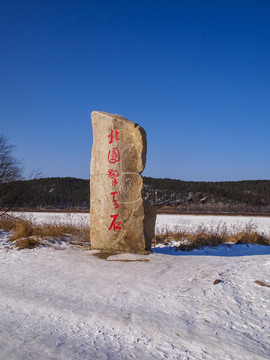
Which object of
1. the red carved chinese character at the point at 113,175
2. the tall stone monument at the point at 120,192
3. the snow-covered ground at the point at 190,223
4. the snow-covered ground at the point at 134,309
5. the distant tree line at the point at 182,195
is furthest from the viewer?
the distant tree line at the point at 182,195

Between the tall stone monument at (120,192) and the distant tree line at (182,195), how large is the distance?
25.6 metres

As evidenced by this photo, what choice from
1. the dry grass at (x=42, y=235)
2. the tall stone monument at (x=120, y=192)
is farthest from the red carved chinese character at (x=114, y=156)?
the dry grass at (x=42, y=235)

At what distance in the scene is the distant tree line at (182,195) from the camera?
35250 millimetres

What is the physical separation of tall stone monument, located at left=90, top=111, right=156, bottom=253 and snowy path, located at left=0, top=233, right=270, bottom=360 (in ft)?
2.79

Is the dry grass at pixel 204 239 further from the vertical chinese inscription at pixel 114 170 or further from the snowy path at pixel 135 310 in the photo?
the snowy path at pixel 135 310

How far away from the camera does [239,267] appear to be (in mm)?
5285

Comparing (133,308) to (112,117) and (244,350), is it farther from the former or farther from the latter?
(112,117)

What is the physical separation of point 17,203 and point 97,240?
5728 mm

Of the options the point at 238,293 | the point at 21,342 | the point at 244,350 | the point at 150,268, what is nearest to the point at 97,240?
the point at 150,268

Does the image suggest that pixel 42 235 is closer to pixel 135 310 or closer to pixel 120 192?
pixel 120 192

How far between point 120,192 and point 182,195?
1321 inches

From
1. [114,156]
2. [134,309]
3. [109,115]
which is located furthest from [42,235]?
[134,309]

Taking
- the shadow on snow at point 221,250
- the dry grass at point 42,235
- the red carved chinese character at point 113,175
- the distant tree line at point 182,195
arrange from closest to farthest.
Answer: the red carved chinese character at point 113,175, the dry grass at point 42,235, the shadow on snow at point 221,250, the distant tree line at point 182,195

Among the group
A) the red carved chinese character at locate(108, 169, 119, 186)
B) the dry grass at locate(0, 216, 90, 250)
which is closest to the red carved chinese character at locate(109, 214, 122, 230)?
the red carved chinese character at locate(108, 169, 119, 186)
